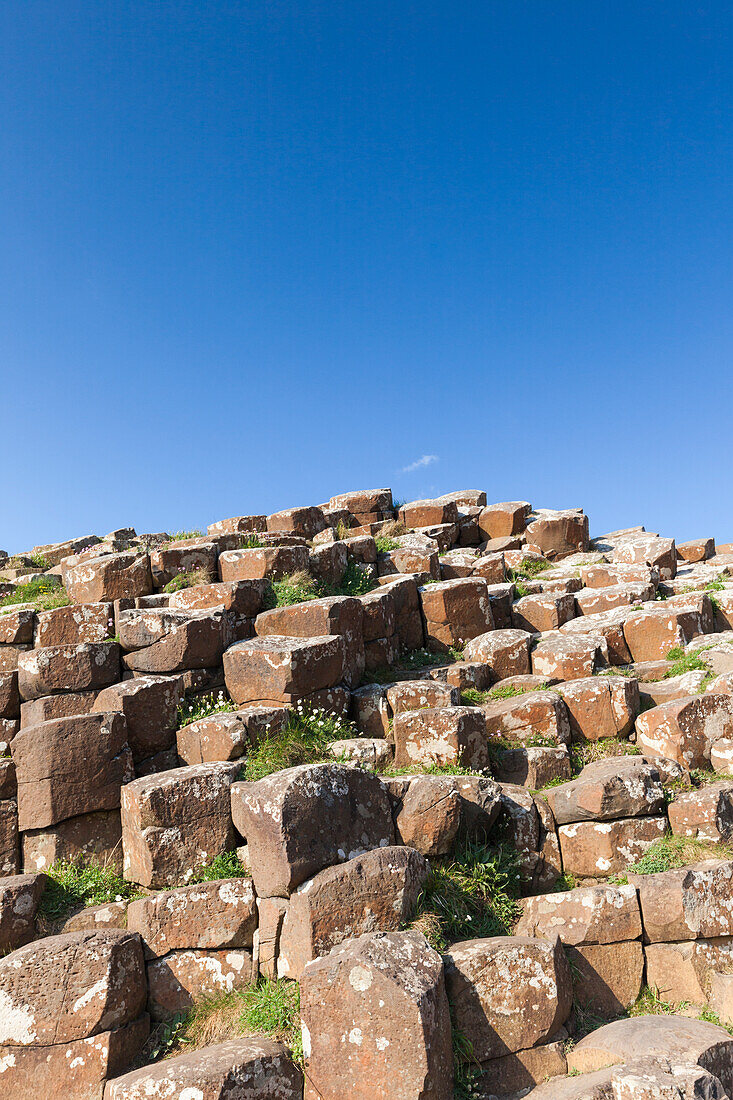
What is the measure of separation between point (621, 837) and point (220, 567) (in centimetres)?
890

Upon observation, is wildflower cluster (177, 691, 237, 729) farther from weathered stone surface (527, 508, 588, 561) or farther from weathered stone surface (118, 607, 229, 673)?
weathered stone surface (527, 508, 588, 561)

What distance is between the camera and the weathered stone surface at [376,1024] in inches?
197

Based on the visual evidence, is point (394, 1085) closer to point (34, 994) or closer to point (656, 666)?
point (34, 994)

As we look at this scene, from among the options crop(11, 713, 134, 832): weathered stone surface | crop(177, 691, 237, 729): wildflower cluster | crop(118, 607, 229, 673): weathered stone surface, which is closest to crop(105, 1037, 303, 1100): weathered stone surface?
crop(11, 713, 134, 832): weathered stone surface

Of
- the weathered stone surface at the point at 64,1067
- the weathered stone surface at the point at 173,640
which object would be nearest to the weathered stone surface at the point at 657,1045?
the weathered stone surface at the point at 64,1067

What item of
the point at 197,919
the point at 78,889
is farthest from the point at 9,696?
the point at 197,919

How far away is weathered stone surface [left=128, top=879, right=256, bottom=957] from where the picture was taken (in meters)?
6.78

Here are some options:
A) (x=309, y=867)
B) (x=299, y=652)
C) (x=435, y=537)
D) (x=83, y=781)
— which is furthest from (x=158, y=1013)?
(x=435, y=537)

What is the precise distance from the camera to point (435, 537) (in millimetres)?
19000

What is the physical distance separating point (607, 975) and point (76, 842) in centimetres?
615

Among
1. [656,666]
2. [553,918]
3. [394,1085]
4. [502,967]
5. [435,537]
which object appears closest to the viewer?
[394,1085]

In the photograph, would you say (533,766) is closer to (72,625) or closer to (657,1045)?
(657,1045)

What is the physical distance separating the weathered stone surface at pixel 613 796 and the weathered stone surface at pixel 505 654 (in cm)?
365

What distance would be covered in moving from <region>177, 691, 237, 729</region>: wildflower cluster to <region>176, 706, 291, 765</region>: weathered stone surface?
1.46 ft
